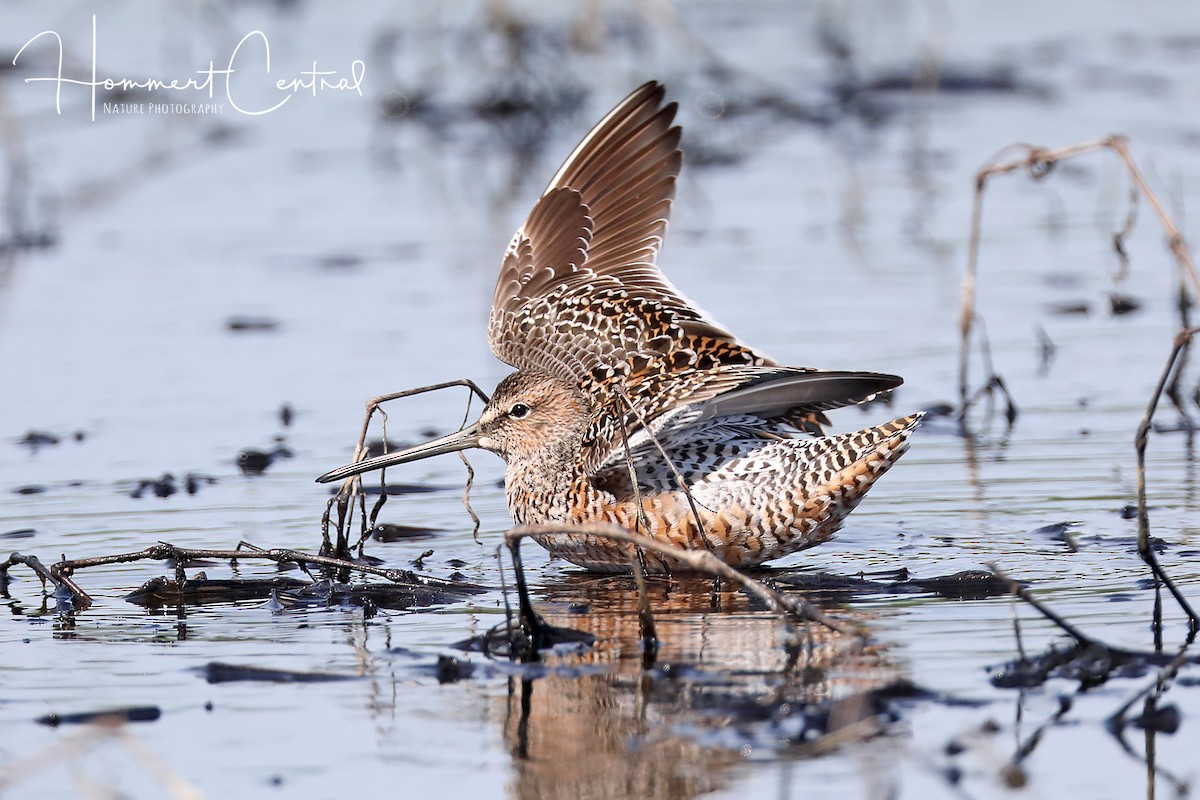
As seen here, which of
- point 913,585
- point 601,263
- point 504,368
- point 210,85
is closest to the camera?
point 913,585

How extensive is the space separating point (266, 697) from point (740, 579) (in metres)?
1.13

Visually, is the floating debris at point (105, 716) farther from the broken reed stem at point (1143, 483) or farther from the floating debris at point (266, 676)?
the broken reed stem at point (1143, 483)

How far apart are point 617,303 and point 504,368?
6.42ft

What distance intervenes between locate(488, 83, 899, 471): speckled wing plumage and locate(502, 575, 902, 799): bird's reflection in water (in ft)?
2.21

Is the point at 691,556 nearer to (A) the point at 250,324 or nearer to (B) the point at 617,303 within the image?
(B) the point at 617,303

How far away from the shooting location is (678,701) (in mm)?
4633

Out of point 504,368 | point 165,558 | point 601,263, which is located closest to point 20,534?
point 165,558

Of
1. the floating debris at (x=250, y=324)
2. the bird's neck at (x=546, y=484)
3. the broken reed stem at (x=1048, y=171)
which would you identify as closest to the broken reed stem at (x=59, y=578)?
the bird's neck at (x=546, y=484)

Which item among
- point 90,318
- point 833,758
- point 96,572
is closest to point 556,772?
point 833,758

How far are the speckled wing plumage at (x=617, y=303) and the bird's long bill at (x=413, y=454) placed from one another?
0.38 metres

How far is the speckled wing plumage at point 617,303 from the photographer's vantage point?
595 cm

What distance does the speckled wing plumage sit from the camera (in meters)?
5.95

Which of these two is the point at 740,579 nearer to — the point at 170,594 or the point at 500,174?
the point at 170,594

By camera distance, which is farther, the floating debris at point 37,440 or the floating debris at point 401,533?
the floating debris at point 37,440
